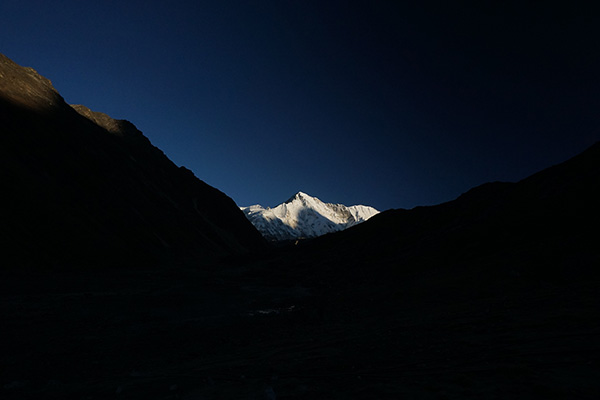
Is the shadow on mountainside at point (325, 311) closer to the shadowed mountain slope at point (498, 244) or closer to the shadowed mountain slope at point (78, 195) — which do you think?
the shadowed mountain slope at point (498, 244)

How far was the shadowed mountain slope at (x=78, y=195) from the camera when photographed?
126ft

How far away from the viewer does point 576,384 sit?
4.80 meters

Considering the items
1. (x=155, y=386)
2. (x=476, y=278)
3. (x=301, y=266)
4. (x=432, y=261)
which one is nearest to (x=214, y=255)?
(x=301, y=266)

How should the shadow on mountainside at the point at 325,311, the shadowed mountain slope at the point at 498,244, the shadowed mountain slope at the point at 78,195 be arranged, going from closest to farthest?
the shadow on mountainside at the point at 325,311
the shadowed mountain slope at the point at 498,244
the shadowed mountain slope at the point at 78,195

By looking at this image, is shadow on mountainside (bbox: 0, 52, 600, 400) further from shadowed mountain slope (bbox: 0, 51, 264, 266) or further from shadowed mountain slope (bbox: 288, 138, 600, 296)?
shadowed mountain slope (bbox: 0, 51, 264, 266)

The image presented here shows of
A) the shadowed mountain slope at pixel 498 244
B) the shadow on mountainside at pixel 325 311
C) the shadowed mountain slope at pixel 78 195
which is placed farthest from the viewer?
the shadowed mountain slope at pixel 78 195

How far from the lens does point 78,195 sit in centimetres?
5528

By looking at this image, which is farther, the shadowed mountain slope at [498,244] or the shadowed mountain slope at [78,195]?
the shadowed mountain slope at [78,195]

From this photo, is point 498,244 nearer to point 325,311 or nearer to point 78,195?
point 325,311

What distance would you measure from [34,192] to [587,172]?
66422 mm

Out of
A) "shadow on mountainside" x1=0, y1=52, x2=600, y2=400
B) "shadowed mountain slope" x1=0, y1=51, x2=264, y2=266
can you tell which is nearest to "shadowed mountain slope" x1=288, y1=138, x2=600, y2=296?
"shadow on mountainside" x1=0, y1=52, x2=600, y2=400

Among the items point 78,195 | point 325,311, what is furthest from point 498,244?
point 78,195

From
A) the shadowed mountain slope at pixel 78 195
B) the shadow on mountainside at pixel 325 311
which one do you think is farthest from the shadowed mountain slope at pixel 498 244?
the shadowed mountain slope at pixel 78 195

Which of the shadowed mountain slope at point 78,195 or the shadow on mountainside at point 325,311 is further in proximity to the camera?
the shadowed mountain slope at point 78,195
